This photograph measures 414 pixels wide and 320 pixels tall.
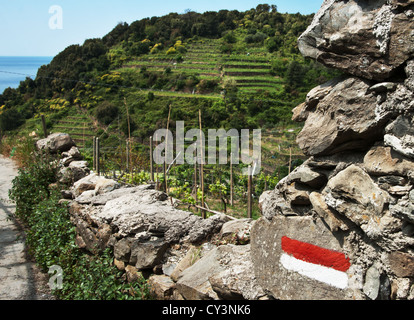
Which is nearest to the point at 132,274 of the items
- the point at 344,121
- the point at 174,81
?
the point at 344,121

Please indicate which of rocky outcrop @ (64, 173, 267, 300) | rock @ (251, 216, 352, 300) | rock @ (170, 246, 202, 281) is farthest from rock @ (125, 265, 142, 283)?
rock @ (251, 216, 352, 300)

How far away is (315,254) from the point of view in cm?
217

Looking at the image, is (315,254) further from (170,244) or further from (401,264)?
(170,244)

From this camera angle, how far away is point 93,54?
2028 inches

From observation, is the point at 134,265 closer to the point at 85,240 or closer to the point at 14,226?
the point at 85,240

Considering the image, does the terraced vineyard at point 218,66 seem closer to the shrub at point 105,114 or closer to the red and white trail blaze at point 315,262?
the shrub at point 105,114

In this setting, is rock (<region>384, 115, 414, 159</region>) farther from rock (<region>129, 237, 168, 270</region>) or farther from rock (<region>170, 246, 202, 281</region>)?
rock (<region>129, 237, 168, 270</region>)

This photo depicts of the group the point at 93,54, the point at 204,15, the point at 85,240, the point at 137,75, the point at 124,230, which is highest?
the point at 204,15

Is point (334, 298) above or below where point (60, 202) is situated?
above

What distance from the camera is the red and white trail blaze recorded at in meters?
2.05

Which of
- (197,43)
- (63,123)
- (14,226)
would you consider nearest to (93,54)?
(197,43)

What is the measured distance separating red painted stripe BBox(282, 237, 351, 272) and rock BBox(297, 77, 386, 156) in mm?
594

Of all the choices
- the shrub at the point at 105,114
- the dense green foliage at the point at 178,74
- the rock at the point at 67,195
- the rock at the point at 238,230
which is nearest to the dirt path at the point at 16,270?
the rock at the point at 67,195
